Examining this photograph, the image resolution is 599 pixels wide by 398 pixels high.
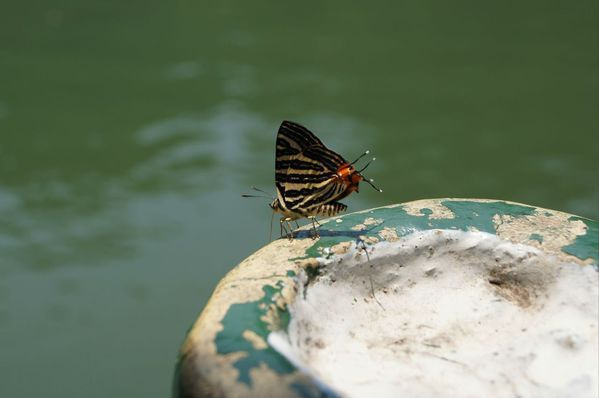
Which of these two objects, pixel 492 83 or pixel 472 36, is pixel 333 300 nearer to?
pixel 492 83

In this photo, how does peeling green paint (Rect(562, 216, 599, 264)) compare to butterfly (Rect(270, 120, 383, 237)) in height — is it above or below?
below

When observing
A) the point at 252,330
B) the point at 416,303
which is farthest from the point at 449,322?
the point at 252,330

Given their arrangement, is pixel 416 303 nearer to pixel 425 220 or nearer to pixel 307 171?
pixel 425 220

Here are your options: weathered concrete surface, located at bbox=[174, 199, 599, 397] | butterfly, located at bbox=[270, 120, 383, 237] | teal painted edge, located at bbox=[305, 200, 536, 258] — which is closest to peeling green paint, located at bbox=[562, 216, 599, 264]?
weathered concrete surface, located at bbox=[174, 199, 599, 397]

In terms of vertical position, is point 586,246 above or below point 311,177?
below

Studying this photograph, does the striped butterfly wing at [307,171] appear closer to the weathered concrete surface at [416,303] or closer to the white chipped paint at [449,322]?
the weathered concrete surface at [416,303]

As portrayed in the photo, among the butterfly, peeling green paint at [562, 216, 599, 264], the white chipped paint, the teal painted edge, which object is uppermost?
the butterfly

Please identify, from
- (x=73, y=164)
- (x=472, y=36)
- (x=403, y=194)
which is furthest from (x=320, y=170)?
(x=472, y=36)

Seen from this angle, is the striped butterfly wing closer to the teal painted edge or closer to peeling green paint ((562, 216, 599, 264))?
the teal painted edge

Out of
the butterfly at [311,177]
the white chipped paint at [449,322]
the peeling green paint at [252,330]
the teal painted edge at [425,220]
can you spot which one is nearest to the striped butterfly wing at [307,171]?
the butterfly at [311,177]
